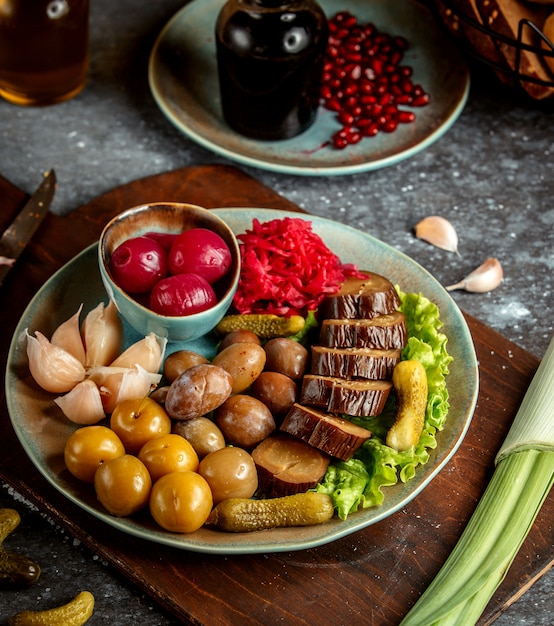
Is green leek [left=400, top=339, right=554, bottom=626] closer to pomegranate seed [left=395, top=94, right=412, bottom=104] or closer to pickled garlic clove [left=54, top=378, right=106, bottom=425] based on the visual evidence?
pickled garlic clove [left=54, top=378, right=106, bottom=425]

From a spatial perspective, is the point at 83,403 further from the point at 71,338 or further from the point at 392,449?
the point at 392,449

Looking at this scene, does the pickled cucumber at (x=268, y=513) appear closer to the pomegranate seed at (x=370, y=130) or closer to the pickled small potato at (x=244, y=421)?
the pickled small potato at (x=244, y=421)

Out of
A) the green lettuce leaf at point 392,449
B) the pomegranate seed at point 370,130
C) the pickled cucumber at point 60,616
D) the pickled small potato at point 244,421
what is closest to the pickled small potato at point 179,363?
the pickled small potato at point 244,421

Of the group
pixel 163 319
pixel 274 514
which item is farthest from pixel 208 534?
pixel 163 319

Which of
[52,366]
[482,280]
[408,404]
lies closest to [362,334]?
[408,404]

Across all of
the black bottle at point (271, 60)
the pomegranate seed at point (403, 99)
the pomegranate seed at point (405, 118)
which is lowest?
the pomegranate seed at point (405, 118)
